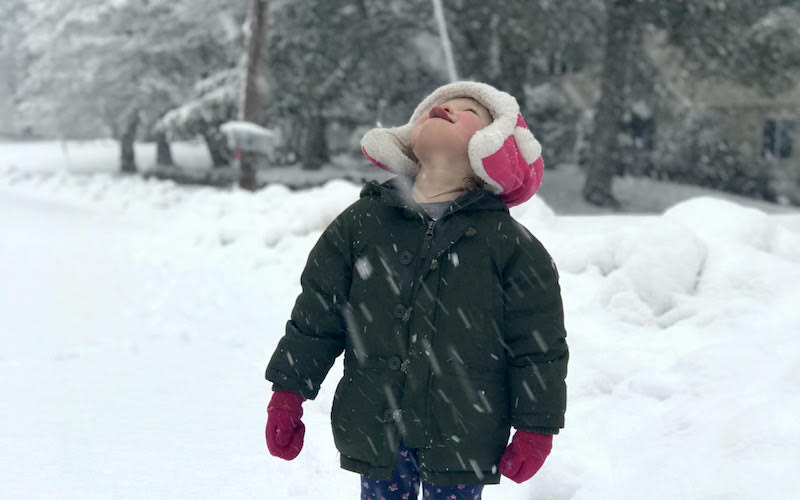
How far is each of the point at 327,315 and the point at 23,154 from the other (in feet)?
150

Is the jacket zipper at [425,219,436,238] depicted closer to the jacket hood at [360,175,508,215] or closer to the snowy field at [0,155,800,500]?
the jacket hood at [360,175,508,215]

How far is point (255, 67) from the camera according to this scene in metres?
14.7

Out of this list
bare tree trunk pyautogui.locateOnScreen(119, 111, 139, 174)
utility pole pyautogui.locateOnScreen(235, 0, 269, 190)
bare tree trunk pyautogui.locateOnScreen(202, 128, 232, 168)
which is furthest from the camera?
bare tree trunk pyautogui.locateOnScreen(119, 111, 139, 174)

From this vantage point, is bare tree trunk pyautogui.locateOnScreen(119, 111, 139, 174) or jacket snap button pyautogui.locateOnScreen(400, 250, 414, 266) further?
bare tree trunk pyautogui.locateOnScreen(119, 111, 139, 174)

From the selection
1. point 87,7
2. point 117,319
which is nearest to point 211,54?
point 87,7

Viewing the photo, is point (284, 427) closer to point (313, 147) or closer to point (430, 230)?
point (430, 230)

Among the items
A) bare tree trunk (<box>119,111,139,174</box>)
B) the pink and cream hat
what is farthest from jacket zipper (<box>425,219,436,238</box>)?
bare tree trunk (<box>119,111,139,174</box>)

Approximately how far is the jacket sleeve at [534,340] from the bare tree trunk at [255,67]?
13.0 m

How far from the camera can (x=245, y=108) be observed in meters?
14.7

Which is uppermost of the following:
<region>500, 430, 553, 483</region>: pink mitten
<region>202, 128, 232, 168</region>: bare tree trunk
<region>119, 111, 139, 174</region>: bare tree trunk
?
<region>500, 430, 553, 483</region>: pink mitten

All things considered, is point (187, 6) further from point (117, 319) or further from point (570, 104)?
point (117, 319)

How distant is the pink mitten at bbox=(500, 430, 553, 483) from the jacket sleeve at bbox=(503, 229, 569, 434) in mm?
28

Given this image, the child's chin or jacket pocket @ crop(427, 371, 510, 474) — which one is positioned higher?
the child's chin

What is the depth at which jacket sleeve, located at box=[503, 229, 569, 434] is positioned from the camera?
2.11m
